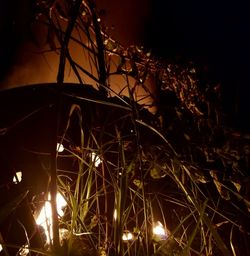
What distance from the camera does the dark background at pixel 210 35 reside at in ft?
12.1

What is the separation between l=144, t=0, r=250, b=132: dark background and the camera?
12.1 ft

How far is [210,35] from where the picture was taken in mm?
3992

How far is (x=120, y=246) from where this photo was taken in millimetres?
1306

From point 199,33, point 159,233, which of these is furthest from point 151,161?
point 199,33

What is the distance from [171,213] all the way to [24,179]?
0.84m

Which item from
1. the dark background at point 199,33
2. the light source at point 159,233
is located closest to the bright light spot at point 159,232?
the light source at point 159,233

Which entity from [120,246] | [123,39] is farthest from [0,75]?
[120,246]

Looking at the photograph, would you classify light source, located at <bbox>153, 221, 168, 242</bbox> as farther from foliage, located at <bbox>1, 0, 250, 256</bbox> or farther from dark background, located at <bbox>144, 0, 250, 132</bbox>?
dark background, located at <bbox>144, 0, 250, 132</bbox>

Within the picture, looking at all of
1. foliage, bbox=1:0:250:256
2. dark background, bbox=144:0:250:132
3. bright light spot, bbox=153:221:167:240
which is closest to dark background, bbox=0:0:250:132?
dark background, bbox=144:0:250:132

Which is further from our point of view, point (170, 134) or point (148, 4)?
point (148, 4)

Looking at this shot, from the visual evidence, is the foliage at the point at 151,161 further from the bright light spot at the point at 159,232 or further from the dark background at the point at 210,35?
the dark background at the point at 210,35

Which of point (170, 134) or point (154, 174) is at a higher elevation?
point (170, 134)

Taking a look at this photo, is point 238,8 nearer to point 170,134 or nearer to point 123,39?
point 123,39

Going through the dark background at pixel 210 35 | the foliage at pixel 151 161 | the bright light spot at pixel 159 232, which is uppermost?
the dark background at pixel 210 35
